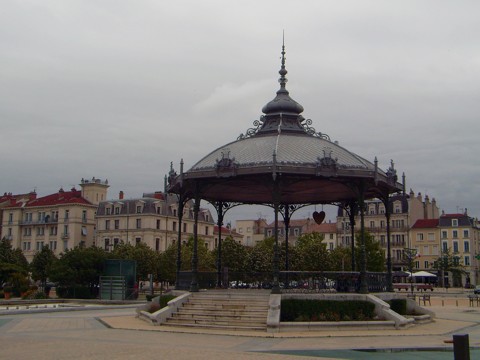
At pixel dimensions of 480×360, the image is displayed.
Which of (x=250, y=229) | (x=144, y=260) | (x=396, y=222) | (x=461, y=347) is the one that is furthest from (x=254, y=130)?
(x=250, y=229)

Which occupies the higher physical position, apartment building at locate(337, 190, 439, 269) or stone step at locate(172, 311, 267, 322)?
apartment building at locate(337, 190, 439, 269)

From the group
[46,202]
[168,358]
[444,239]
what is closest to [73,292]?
[168,358]

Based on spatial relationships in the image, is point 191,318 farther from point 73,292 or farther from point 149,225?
point 149,225

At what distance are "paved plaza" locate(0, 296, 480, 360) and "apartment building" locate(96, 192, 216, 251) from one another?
71.9 m

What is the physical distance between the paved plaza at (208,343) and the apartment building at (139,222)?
71.9 metres

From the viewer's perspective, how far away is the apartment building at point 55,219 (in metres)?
103

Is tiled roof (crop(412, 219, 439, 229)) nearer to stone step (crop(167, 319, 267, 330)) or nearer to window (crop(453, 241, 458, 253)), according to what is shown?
window (crop(453, 241, 458, 253))

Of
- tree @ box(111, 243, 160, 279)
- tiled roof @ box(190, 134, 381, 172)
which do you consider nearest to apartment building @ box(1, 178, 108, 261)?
tree @ box(111, 243, 160, 279)

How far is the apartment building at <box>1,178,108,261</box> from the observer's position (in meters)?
103

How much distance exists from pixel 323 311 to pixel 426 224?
9160 centimetres

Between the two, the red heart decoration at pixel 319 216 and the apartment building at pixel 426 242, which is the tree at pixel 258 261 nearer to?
the red heart decoration at pixel 319 216

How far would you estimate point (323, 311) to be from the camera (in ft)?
79.2

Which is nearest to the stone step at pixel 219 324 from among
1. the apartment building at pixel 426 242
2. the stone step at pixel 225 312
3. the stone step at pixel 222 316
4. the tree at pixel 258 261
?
the stone step at pixel 222 316

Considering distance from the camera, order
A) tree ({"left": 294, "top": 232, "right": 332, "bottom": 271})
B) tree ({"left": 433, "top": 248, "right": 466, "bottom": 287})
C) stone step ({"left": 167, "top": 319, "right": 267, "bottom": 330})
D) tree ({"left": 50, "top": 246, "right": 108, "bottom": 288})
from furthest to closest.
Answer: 1. tree ({"left": 433, "top": 248, "right": 466, "bottom": 287})
2. tree ({"left": 294, "top": 232, "right": 332, "bottom": 271})
3. tree ({"left": 50, "top": 246, "right": 108, "bottom": 288})
4. stone step ({"left": 167, "top": 319, "right": 267, "bottom": 330})
